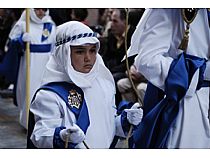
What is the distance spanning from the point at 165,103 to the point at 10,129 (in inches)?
73.5

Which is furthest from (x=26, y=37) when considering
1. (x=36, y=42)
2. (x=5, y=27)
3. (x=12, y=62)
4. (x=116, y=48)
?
(x=5, y=27)

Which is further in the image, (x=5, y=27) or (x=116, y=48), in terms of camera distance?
(x=5, y=27)

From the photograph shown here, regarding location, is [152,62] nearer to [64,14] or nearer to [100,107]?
[100,107]

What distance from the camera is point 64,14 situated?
5.16 meters

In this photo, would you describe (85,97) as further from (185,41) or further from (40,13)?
(40,13)

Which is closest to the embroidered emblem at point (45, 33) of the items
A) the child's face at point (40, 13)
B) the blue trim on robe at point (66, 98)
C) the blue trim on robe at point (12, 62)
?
the child's face at point (40, 13)

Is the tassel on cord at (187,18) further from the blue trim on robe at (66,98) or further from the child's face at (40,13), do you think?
the child's face at (40,13)

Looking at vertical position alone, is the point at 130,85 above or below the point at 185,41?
below

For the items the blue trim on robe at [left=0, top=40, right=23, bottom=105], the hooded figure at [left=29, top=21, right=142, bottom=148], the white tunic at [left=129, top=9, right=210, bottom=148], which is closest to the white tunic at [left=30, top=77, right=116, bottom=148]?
the hooded figure at [left=29, top=21, right=142, bottom=148]

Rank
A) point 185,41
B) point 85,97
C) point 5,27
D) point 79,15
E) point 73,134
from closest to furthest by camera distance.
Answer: point 73,134
point 185,41
point 85,97
point 79,15
point 5,27

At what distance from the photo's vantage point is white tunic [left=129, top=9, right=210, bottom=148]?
95.8 inches

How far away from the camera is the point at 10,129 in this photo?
407cm

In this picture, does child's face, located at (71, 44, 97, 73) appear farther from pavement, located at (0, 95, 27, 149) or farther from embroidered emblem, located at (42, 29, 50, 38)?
embroidered emblem, located at (42, 29, 50, 38)

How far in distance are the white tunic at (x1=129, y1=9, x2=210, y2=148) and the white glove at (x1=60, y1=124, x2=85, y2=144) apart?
1.30ft
